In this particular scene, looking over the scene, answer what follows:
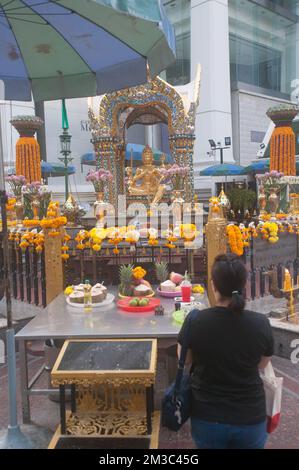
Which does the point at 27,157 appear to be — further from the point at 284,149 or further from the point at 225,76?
the point at 225,76

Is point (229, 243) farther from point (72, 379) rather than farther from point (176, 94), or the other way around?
point (176, 94)

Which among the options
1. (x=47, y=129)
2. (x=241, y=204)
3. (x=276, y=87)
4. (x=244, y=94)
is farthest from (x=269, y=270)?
(x=276, y=87)

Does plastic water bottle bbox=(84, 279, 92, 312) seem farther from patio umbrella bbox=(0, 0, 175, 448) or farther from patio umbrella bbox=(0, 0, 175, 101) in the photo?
patio umbrella bbox=(0, 0, 175, 101)

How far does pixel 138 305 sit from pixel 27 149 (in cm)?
1153

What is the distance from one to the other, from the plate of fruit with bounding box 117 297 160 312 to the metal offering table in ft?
2.53

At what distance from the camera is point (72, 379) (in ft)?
10.2

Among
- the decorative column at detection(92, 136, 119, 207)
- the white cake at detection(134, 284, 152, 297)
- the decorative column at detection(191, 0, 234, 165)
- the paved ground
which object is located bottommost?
the paved ground

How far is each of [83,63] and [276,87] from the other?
81.4ft

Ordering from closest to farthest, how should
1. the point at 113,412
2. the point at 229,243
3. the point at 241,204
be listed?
the point at 113,412 → the point at 229,243 → the point at 241,204

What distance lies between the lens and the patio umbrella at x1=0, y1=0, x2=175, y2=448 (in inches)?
155

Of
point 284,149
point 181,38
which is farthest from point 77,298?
point 181,38

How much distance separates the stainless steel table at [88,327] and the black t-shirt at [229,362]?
3.96ft

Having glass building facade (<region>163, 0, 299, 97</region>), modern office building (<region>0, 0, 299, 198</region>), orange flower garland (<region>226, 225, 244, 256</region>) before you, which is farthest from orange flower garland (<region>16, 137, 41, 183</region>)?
glass building facade (<region>163, 0, 299, 97</region>)

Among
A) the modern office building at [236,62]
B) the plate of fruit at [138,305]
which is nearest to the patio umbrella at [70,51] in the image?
the plate of fruit at [138,305]
